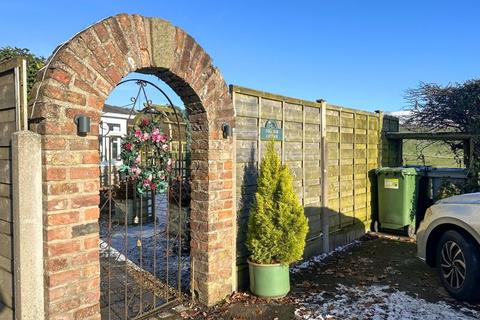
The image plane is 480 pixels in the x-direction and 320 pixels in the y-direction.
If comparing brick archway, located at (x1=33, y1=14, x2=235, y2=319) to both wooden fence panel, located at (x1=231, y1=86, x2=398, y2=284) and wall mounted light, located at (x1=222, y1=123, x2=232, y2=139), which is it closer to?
wall mounted light, located at (x1=222, y1=123, x2=232, y2=139)

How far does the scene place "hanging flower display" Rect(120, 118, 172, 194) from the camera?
4633 mm

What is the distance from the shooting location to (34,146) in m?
2.45

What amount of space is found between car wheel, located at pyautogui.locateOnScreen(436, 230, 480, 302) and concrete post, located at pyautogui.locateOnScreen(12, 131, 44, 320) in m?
3.87

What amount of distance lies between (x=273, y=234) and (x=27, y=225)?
231 centimetres

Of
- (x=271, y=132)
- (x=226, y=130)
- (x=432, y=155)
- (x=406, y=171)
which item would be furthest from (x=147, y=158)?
(x=432, y=155)

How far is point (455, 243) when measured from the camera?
397 centimetres

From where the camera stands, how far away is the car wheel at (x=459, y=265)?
376 cm

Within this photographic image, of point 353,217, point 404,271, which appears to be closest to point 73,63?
point 404,271

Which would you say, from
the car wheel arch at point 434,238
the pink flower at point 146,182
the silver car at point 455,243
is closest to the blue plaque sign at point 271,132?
the pink flower at point 146,182

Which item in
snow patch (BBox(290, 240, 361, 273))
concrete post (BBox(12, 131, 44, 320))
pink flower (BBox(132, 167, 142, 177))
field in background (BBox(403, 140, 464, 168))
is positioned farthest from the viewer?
field in background (BBox(403, 140, 464, 168))

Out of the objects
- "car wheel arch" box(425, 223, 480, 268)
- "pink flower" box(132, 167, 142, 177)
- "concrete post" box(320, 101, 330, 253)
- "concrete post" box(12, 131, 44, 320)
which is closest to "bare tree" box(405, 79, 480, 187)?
"concrete post" box(320, 101, 330, 253)

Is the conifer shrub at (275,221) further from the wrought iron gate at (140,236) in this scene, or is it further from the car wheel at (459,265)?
the car wheel at (459,265)

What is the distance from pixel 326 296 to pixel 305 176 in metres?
1.82

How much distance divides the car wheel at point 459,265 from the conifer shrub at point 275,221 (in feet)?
5.18
